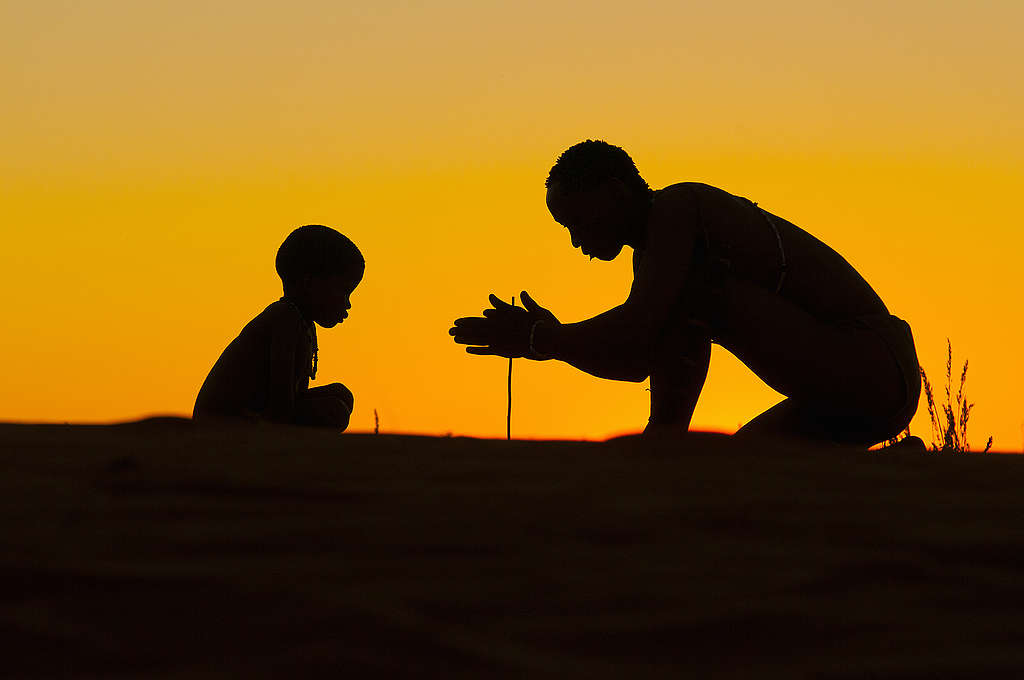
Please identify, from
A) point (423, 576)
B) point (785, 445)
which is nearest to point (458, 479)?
point (423, 576)

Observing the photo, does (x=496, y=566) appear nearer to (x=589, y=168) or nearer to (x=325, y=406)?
(x=589, y=168)

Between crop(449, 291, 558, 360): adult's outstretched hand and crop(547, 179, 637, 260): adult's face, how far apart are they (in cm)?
32

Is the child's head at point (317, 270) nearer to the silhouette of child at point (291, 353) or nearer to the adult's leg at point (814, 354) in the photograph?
the silhouette of child at point (291, 353)

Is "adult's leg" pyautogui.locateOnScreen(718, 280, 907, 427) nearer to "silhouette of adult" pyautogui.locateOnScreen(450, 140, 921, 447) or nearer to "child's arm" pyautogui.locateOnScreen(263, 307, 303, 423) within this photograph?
"silhouette of adult" pyautogui.locateOnScreen(450, 140, 921, 447)

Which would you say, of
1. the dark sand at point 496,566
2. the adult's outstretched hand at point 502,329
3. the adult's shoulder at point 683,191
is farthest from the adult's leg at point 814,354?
the dark sand at point 496,566

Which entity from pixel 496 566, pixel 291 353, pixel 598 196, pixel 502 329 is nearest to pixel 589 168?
pixel 598 196

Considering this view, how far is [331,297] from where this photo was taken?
5.95 meters

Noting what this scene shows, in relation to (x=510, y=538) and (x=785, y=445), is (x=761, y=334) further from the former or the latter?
(x=510, y=538)

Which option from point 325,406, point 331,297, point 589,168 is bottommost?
point 325,406

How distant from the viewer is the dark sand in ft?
5.89

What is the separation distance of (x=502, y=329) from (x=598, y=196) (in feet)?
1.81

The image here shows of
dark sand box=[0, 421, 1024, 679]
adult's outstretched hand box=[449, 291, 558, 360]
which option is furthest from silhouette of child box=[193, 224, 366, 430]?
dark sand box=[0, 421, 1024, 679]

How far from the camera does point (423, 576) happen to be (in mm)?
2037

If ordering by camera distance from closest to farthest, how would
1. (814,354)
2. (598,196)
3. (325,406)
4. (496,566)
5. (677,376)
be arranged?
(496,566), (814,354), (598,196), (677,376), (325,406)
